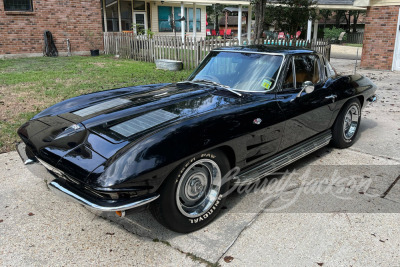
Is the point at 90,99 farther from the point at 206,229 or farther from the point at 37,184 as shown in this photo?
the point at 206,229

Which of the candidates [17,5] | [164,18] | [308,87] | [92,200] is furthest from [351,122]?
[164,18]

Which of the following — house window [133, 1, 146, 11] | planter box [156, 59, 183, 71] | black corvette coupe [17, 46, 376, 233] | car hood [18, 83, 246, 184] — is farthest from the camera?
house window [133, 1, 146, 11]

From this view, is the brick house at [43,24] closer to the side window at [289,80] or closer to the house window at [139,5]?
the house window at [139,5]

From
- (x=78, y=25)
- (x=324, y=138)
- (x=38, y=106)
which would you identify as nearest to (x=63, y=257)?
(x=324, y=138)

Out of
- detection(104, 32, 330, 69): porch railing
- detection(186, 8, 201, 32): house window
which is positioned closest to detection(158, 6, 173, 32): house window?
detection(186, 8, 201, 32): house window

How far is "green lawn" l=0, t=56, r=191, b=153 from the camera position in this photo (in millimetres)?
6238

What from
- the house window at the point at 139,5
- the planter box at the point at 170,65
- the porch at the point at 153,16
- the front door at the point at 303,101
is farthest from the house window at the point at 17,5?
the front door at the point at 303,101

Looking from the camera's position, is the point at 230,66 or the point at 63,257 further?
the point at 230,66

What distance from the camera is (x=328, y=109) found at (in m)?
4.51

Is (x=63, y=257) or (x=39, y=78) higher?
(x=39, y=78)

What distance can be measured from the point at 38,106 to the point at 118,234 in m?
4.75

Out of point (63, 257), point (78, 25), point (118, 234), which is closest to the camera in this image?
point (63, 257)

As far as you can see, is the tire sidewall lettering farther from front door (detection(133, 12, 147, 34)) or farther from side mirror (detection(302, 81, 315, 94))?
front door (detection(133, 12, 147, 34))

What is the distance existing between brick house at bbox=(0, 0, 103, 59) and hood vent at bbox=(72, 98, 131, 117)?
13.3 meters
